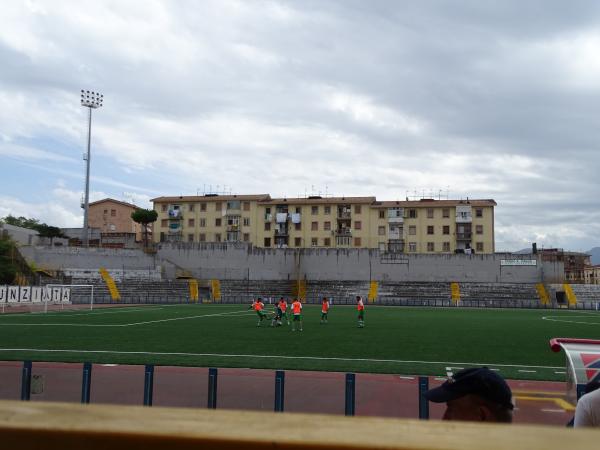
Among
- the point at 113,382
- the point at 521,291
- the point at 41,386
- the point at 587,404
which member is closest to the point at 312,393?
the point at 113,382

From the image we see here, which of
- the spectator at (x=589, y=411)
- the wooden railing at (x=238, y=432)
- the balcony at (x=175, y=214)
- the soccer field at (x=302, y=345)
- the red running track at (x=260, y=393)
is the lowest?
the soccer field at (x=302, y=345)

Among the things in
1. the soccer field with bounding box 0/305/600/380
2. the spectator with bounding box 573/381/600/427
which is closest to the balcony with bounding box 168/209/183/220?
the soccer field with bounding box 0/305/600/380

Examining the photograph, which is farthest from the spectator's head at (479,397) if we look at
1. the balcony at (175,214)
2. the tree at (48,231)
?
the balcony at (175,214)

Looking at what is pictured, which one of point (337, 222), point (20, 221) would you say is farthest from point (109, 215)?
point (337, 222)

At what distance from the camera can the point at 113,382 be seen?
10.9 meters

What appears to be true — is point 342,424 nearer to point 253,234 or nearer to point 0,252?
point 0,252


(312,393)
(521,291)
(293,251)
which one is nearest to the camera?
(312,393)

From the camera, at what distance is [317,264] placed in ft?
233

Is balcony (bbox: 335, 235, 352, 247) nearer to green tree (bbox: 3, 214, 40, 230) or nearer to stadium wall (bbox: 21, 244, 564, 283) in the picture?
stadium wall (bbox: 21, 244, 564, 283)

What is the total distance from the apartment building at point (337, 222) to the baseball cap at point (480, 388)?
7874 cm

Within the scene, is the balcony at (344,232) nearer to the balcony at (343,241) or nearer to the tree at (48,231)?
the balcony at (343,241)

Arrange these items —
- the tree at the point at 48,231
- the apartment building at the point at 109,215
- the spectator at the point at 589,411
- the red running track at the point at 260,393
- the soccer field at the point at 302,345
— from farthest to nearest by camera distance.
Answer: the apartment building at the point at 109,215 → the tree at the point at 48,231 → the soccer field at the point at 302,345 → the red running track at the point at 260,393 → the spectator at the point at 589,411

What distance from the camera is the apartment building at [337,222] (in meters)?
82.8

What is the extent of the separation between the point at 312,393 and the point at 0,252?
54116 mm
